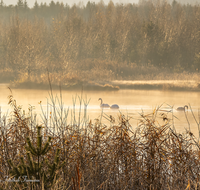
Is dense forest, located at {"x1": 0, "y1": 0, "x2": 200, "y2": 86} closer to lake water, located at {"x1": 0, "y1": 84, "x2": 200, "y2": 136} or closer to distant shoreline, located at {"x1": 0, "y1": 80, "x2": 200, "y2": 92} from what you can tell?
distant shoreline, located at {"x1": 0, "y1": 80, "x2": 200, "y2": 92}

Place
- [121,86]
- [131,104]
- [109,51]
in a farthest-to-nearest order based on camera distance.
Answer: [109,51] < [121,86] < [131,104]

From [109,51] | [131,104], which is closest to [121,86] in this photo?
[131,104]

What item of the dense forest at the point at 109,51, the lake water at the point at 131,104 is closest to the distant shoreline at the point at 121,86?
the dense forest at the point at 109,51

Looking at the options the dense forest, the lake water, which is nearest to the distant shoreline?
the dense forest

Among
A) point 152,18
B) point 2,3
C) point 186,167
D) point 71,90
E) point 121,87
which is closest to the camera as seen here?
point 186,167

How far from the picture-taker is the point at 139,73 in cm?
3080

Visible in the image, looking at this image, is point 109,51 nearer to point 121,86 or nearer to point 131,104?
point 121,86

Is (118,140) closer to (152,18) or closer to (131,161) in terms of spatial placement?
(131,161)

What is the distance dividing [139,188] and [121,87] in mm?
20062

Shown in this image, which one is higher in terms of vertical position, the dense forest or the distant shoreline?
the dense forest

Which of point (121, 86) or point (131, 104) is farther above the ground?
point (131, 104)

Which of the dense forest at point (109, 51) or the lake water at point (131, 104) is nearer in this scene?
the lake water at point (131, 104)

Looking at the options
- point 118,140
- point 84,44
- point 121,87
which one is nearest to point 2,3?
point 84,44

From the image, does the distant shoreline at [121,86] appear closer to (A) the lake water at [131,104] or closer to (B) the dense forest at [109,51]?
(B) the dense forest at [109,51]
